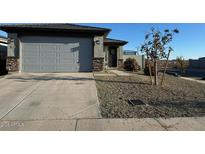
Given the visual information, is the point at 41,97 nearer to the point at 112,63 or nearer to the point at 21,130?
the point at 21,130

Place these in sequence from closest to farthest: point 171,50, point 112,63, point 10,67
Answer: point 171,50 < point 10,67 < point 112,63

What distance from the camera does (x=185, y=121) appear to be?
18.5ft

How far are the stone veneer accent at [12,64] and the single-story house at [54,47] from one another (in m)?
0.07

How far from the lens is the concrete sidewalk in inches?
198

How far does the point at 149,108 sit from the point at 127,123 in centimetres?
169

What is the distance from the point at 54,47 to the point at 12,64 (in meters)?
3.34

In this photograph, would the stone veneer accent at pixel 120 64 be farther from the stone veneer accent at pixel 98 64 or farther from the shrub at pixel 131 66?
the stone veneer accent at pixel 98 64

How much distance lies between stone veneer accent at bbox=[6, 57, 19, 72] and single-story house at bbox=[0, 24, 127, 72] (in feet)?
0.23

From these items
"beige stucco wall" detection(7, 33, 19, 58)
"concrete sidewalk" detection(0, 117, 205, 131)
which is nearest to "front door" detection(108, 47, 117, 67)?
"beige stucco wall" detection(7, 33, 19, 58)

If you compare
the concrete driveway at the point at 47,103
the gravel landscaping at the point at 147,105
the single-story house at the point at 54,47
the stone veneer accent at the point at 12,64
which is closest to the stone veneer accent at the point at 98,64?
the single-story house at the point at 54,47

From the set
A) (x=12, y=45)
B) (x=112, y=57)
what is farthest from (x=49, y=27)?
(x=112, y=57)

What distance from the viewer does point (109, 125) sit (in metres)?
5.25

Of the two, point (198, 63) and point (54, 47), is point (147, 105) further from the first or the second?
point (198, 63)

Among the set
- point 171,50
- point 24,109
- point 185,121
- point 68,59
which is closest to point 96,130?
point 185,121
